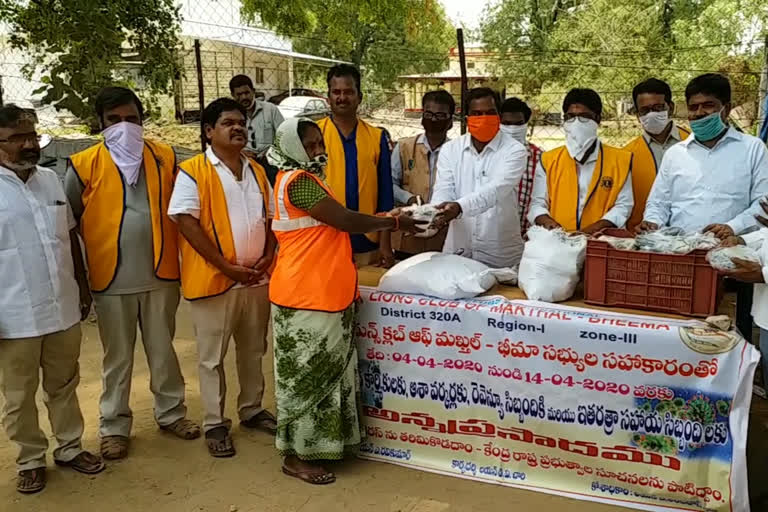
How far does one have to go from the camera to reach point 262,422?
382cm

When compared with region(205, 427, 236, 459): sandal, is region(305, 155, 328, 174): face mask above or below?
above

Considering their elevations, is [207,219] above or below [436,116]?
below

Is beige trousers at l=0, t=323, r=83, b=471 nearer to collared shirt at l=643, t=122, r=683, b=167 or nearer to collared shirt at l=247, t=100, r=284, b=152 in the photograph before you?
collared shirt at l=247, t=100, r=284, b=152

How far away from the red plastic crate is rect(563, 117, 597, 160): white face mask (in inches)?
32.5

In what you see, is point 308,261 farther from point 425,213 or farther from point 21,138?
point 21,138

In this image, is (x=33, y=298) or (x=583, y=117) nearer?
(x=33, y=298)

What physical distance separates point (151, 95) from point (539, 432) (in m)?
5.92

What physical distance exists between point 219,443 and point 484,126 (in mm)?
2237

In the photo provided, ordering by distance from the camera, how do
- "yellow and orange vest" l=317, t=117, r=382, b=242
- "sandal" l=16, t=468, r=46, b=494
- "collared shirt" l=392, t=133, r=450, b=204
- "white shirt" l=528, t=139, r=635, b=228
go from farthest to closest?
"collared shirt" l=392, t=133, r=450, b=204 < "yellow and orange vest" l=317, t=117, r=382, b=242 < "white shirt" l=528, t=139, r=635, b=228 < "sandal" l=16, t=468, r=46, b=494

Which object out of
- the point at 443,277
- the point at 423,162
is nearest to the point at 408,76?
the point at 423,162

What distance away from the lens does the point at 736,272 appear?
8.50 ft

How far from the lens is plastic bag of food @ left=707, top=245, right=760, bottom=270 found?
258 centimetres

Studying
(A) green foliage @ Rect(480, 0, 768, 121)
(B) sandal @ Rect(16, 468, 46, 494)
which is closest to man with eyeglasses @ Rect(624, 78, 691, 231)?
(B) sandal @ Rect(16, 468, 46, 494)

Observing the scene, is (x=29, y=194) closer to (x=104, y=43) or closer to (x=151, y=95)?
(x=104, y=43)
